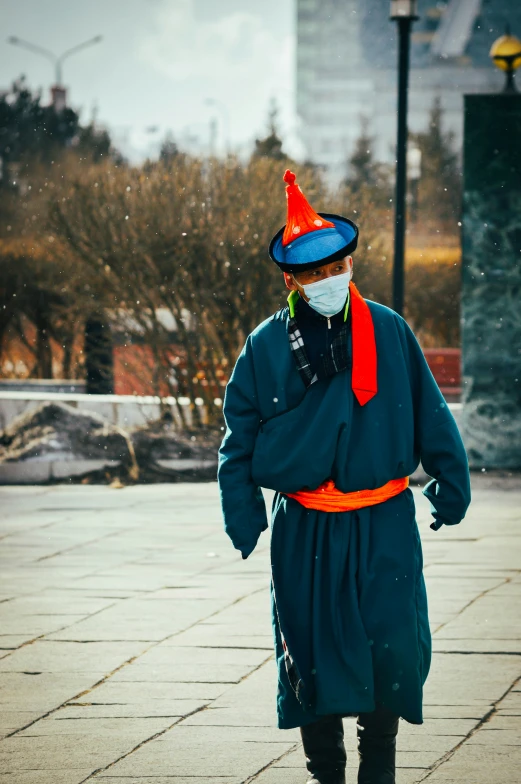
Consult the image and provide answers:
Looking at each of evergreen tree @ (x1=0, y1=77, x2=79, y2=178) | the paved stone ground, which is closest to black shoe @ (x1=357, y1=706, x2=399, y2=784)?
the paved stone ground

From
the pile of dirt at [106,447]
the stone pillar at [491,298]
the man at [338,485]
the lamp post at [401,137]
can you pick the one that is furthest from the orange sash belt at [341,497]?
the lamp post at [401,137]

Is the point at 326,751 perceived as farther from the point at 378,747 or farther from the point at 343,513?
the point at 343,513

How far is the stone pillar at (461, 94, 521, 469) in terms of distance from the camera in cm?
1024

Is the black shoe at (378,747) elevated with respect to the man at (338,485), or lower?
lower

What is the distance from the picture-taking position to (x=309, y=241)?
3.51 m

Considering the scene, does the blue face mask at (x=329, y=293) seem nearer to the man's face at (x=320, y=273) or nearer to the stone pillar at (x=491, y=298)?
the man's face at (x=320, y=273)

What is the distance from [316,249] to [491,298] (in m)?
7.04

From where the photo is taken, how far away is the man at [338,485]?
340 centimetres

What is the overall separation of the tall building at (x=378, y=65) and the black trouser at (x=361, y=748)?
51792 mm

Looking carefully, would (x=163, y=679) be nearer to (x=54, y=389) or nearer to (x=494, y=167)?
(x=494, y=167)

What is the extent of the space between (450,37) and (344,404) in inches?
3764

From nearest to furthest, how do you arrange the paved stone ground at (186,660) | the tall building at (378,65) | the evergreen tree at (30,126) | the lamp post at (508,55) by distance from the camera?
the paved stone ground at (186,660) < the lamp post at (508,55) < the evergreen tree at (30,126) < the tall building at (378,65)

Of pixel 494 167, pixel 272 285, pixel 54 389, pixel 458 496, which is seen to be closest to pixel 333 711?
pixel 458 496

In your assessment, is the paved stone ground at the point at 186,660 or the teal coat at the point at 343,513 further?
the paved stone ground at the point at 186,660
